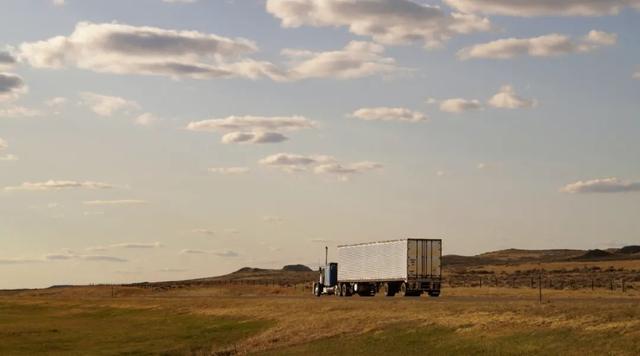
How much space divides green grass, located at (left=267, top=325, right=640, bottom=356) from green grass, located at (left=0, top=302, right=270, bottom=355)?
980 centimetres

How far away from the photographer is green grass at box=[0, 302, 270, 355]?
2047 inches

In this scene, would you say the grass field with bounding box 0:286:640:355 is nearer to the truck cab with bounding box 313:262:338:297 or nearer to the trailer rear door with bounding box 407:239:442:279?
the trailer rear door with bounding box 407:239:442:279

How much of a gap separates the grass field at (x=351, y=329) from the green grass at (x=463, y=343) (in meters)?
0.05

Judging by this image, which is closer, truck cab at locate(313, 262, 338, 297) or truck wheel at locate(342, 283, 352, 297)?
truck wheel at locate(342, 283, 352, 297)

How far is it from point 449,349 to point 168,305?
5005 cm

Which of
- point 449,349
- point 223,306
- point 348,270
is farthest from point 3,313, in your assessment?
point 449,349

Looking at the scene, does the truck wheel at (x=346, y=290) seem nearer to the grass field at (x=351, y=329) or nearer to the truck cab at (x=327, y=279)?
the truck cab at (x=327, y=279)

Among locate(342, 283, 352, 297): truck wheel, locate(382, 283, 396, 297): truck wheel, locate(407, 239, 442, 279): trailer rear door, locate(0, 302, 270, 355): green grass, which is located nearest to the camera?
locate(0, 302, 270, 355): green grass

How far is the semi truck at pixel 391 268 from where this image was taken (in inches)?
2889

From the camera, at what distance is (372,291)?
81.2 meters

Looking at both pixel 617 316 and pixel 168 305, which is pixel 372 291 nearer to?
pixel 168 305

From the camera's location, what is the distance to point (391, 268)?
75.8m

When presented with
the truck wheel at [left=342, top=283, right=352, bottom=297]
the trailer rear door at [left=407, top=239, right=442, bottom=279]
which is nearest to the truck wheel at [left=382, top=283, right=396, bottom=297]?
the trailer rear door at [left=407, top=239, right=442, bottom=279]

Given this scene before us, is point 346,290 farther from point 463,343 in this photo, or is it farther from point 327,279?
point 463,343
